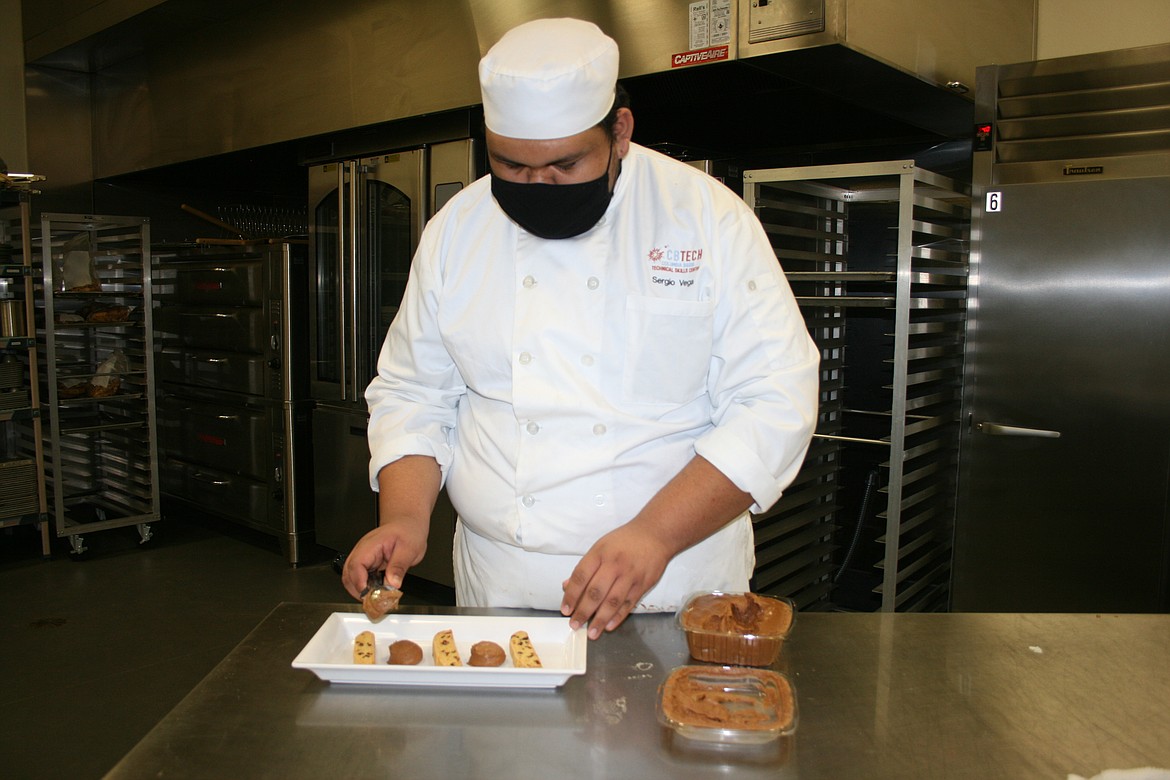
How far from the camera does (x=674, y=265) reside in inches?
59.5

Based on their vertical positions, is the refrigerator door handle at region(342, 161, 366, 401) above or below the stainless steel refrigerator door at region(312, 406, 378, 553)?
above

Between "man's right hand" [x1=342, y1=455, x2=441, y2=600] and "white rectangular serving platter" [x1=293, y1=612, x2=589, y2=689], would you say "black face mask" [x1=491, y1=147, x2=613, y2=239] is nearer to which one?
"man's right hand" [x1=342, y1=455, x2=441, y2=600]

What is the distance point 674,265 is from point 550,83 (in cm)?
38

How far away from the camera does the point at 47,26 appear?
5.26 meters

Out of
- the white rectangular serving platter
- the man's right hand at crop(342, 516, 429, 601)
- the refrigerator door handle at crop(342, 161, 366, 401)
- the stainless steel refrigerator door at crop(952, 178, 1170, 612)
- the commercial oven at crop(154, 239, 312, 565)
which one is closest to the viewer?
the white rectangular serving platter

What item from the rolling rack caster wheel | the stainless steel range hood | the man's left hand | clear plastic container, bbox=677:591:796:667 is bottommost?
the rolling rack caster wheel

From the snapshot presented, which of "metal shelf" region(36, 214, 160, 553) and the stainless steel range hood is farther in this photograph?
"metal shelf" region(36, 214, 160, 553)

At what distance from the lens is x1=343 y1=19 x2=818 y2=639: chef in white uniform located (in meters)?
1.37

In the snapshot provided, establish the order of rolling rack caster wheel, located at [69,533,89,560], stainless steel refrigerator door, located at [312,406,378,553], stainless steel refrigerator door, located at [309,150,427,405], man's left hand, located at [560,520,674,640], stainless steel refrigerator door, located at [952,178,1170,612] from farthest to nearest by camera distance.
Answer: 1. rolling rack caster wheel, located at [69,533,89,560]
2. stainless steel refrigerator door, located at [312,406,378,553]
3. stainless steel refrigerator door, located at [309,150,427,405]
4. stainless steel refrigerator door, located at [952,178,1170,612]
5. man's left hand, located at [560,520,674,640]

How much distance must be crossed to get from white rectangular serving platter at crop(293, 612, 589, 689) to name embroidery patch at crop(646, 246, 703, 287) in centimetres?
60

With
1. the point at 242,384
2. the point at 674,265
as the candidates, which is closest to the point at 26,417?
the point at 242,384

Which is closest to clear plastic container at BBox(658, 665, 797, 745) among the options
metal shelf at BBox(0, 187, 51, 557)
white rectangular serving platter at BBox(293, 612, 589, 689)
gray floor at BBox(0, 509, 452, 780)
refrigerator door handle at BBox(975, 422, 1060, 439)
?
white rectangular serving platter at BBox(293, 612, 589, 689)

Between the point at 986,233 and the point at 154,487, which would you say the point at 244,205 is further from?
the point at 986,233

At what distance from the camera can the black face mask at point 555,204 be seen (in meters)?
1.40
